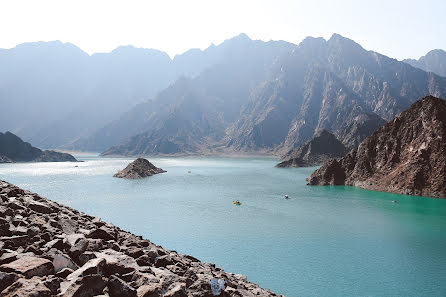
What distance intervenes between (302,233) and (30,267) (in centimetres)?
4937

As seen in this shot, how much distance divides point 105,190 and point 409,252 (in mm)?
96588

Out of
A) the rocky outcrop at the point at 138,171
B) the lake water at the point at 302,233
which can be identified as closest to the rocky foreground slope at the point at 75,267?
the lake water at the point at 302,233

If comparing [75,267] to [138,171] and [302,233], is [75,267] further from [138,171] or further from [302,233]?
[138,171]

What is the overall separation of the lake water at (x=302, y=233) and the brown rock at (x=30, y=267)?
2536cm

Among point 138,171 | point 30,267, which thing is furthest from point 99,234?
point 138,171

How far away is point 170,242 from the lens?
4991 centimetres

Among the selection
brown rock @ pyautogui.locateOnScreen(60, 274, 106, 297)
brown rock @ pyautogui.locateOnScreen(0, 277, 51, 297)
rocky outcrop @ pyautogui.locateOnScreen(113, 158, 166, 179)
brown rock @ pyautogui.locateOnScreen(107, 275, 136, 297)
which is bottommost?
rocky outcrop @ pyautogui.locateOnScreen(113, 158, 166, 179)

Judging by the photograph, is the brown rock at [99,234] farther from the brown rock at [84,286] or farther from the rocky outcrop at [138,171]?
the rocky outcrop at [138,171]

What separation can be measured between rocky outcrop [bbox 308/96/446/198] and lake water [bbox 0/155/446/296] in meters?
5.68

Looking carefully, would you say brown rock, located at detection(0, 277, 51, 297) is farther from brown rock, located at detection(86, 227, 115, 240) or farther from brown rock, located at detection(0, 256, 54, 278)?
brown rock, located at detection(86, 227, 115, 240)

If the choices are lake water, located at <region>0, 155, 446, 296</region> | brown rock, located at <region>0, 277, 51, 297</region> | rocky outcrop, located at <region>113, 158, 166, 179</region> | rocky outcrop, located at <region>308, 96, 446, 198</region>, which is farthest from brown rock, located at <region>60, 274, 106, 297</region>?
rocky outcrop, located at <region>113, 158, 166, 179</region>

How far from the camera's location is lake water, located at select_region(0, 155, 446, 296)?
35.2m

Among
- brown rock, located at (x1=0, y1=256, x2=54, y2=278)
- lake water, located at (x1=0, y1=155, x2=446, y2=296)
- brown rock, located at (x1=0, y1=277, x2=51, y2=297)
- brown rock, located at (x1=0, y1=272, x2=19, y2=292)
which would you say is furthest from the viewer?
lake water, located at (x1=0, y1=155, x2=446, y2=296)

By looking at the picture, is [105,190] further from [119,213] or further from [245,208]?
[245,208]
